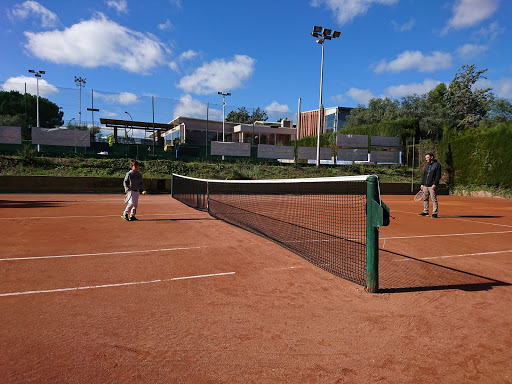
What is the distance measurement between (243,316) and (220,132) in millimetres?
33059

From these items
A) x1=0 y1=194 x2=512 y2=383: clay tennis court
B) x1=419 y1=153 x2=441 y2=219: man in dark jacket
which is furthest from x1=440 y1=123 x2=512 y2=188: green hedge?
x1=0 y1=194 x2=512 y2=383: clay tennis court

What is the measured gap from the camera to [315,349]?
241 centimetres

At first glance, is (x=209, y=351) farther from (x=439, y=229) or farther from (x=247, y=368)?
(x=439, y=229)

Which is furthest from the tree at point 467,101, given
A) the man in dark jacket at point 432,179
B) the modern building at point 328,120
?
the man in dark jacket at point 432,179

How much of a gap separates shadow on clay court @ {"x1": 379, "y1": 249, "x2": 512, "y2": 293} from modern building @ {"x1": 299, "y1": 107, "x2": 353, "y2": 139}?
149ft

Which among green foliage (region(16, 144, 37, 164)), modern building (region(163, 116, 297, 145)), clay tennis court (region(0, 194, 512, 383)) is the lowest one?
clay tennis court (region(0, 194, 512, 383))

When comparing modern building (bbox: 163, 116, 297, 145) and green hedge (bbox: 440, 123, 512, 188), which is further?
modern building (bbox: 163, 116, 297, 145)

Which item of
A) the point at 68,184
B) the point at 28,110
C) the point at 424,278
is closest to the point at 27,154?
the point at 68,184

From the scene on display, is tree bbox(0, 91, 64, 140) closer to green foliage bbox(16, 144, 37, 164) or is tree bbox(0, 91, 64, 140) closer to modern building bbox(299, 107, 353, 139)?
green foliage bbox(16, 144, 37, 164)

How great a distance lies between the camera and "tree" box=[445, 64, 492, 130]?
37.8 meters

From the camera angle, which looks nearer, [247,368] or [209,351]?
[247,368]

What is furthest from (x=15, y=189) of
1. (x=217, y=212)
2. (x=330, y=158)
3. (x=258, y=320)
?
(x=330, y=158)

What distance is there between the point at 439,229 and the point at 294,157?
18699mm

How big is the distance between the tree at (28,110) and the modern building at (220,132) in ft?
34.6
